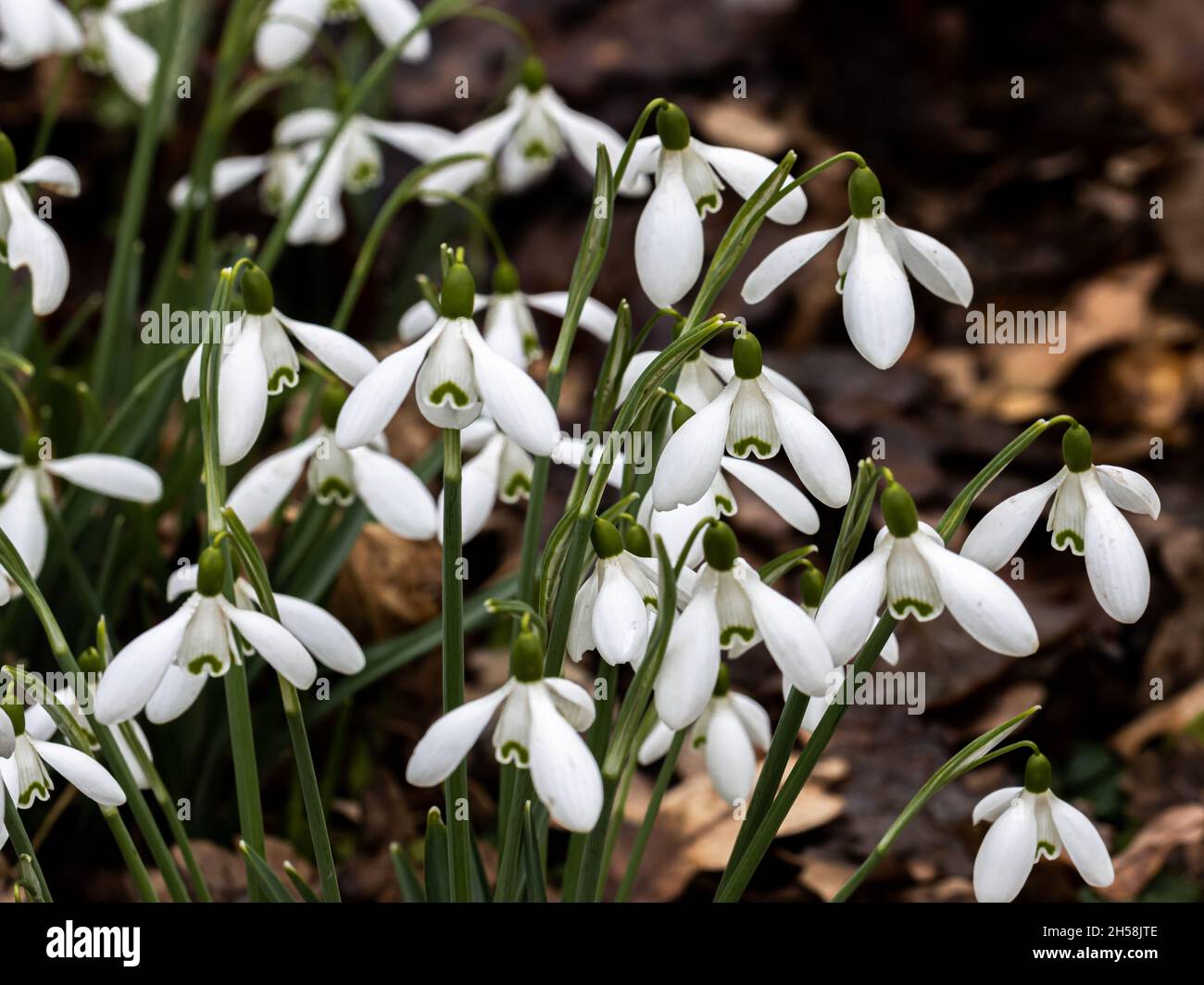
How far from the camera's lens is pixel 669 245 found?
94 cm

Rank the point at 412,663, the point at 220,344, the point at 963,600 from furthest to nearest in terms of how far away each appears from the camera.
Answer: the point at 412,663
the point at 220,344
the point at 963,600

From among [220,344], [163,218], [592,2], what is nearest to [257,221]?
[163,218]

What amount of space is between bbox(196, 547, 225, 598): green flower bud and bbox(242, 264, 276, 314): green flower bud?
0.59 feet

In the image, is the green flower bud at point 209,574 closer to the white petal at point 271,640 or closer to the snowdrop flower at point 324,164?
the white petal at point 271,640

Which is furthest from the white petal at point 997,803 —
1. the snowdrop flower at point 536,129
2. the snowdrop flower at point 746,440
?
the snowdrop flower at point 536,129

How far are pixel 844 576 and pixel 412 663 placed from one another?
99 cm

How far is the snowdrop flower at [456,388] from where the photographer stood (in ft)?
2.73

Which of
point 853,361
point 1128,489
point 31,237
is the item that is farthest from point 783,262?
point 853,361

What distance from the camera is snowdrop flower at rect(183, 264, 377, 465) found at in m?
0.92

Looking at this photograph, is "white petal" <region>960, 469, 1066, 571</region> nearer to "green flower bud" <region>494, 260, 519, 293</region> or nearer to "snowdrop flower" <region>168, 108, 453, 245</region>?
"green flower bud" <region>494, 260, 519, 293</region>

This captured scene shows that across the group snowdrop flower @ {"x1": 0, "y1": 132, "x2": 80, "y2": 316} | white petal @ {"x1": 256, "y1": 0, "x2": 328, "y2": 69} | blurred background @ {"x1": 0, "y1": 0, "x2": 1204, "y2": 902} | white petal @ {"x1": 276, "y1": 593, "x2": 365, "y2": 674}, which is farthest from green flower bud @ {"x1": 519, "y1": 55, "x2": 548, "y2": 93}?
white petal @ {"x1": 276, "y1": 593, "x2": 365, "y2": 674}

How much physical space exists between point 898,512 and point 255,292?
1.48 ft
